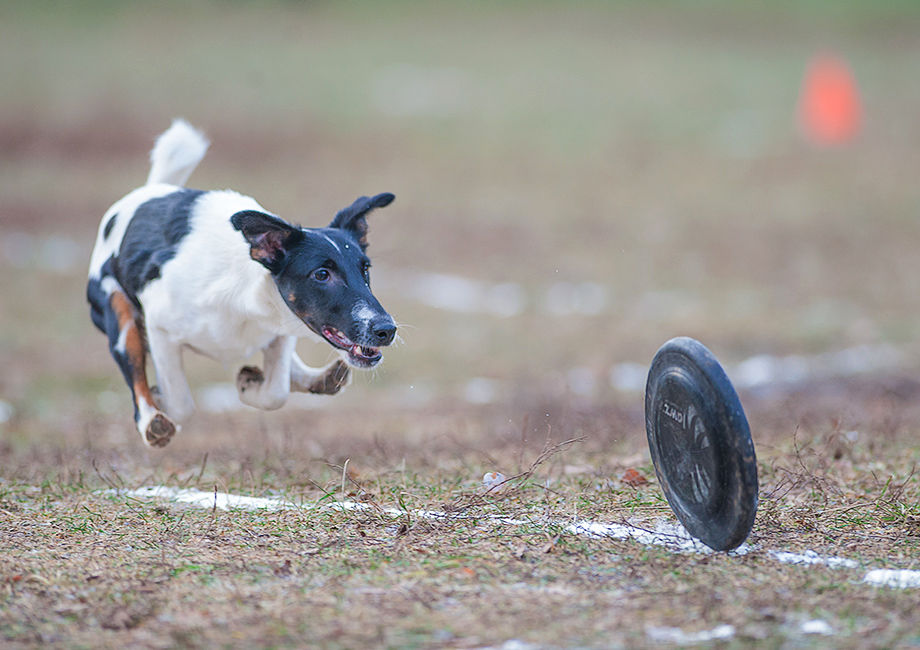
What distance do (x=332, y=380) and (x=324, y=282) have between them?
1.01 meters

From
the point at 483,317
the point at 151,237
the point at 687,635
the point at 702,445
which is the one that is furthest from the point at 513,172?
the point at 687,635

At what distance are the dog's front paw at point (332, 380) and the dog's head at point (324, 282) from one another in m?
0.69

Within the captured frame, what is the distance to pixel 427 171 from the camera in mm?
21000

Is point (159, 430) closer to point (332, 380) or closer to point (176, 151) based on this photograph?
point (332, 380)

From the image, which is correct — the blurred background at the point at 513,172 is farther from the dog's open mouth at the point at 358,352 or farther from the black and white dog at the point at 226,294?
the black and white dog at the point at 226,294

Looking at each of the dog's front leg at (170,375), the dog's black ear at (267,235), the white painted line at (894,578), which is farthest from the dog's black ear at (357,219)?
the white painted line at (894,578)

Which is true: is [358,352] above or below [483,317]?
above

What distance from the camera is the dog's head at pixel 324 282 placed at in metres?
5.26

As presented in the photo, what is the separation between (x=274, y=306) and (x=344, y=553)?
1664 mm

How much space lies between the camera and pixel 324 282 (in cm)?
539

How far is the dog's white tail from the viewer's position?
23.2 ft

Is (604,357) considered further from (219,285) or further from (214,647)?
(214,647)

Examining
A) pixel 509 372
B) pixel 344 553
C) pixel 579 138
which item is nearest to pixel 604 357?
pixel 509 372

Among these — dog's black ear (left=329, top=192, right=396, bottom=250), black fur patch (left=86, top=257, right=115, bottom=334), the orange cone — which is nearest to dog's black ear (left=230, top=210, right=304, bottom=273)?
dog's black ear (left=329, top=192, right=396, bottom=250)
